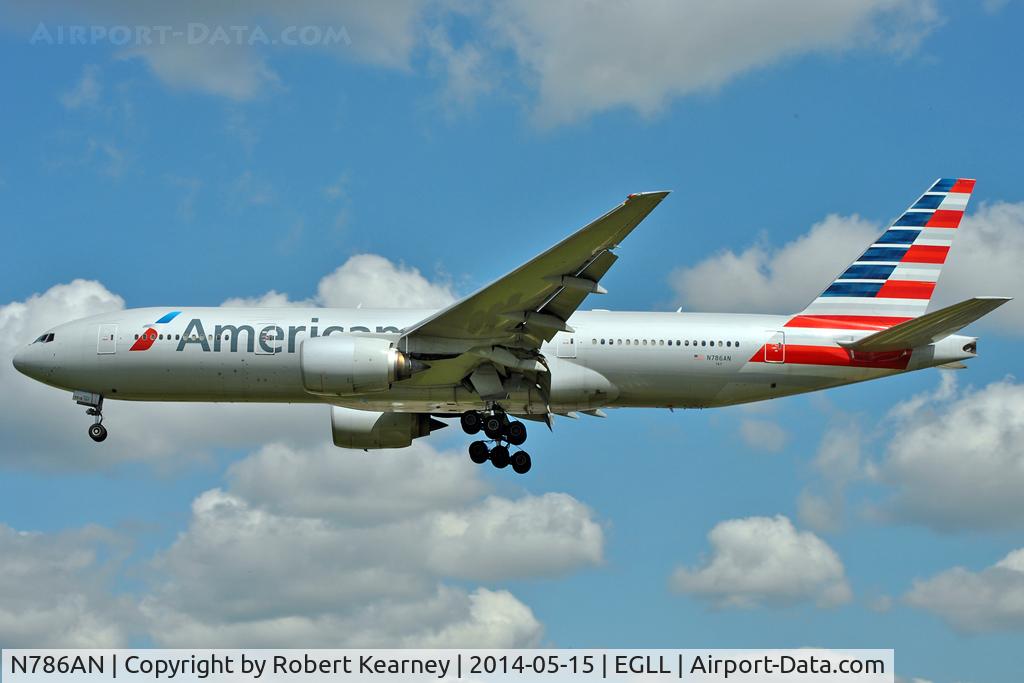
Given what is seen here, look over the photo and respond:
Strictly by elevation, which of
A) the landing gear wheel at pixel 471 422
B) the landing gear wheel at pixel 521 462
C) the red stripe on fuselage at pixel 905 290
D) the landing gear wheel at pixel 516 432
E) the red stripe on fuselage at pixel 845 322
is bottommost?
the landing gear wheel at pixel 521 462

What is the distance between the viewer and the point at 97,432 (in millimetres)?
36125

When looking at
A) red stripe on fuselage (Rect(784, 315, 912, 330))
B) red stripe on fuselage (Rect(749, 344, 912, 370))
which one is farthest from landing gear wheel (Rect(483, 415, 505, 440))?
red stripe on fuselage (Rect(784, 315, 912, 330))

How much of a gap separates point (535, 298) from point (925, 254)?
45.3ft

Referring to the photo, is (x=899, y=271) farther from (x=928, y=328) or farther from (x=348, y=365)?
(x=348, y=365)

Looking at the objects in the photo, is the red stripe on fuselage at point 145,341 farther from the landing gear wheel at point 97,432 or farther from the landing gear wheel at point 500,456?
the landing gear wheel at point 500,456

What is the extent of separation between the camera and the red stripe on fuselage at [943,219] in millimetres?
39500

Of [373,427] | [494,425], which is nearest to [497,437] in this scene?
[494,425]

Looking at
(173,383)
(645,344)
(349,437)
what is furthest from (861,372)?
(173,383)

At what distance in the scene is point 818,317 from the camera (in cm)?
3659

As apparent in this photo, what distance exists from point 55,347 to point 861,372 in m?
22.0

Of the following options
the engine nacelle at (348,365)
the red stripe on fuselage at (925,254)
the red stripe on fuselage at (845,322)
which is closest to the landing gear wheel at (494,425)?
the engine nacelle at (348,365)

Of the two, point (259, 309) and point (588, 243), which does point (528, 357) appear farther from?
point (259, 309)

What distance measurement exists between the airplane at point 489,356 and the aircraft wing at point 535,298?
0.06m

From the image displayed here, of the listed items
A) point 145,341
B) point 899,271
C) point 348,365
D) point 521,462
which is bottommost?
point 521,462
